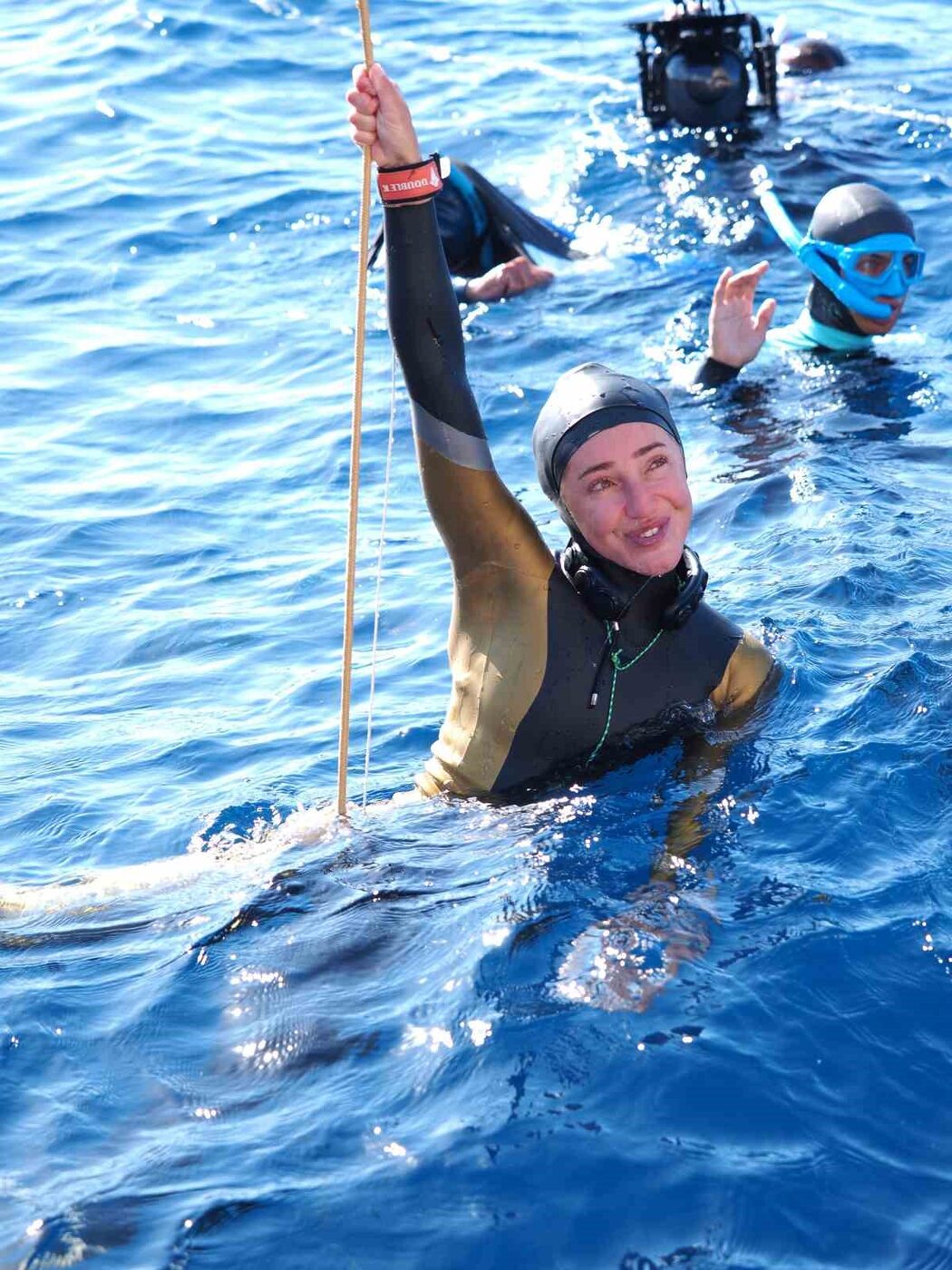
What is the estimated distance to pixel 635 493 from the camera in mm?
3914

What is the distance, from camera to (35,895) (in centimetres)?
414

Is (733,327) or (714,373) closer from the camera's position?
(733,327)

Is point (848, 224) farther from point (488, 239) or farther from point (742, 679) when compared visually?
point (742, 679)

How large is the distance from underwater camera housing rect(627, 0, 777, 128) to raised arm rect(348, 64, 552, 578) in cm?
780

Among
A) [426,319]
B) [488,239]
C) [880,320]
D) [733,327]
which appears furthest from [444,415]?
[488,239]

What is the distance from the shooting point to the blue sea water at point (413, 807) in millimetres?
2875

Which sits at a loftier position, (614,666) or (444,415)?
(444,415)

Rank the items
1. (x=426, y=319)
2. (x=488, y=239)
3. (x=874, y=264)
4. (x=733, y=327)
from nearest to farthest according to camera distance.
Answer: (x=426, y=319) → (x=733, y=327) → (x=874, y=264) → (x=488, y=239)

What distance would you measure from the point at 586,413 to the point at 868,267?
12.5 feet

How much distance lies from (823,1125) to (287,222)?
8806mm

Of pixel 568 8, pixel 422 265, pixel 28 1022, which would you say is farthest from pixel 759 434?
pixel 568 8

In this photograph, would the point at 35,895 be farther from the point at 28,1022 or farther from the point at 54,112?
the point at 54,112

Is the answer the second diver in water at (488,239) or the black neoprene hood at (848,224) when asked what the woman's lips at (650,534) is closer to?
the black neoprene hood at (848,224)

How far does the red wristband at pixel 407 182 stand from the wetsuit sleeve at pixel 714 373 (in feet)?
12.4
